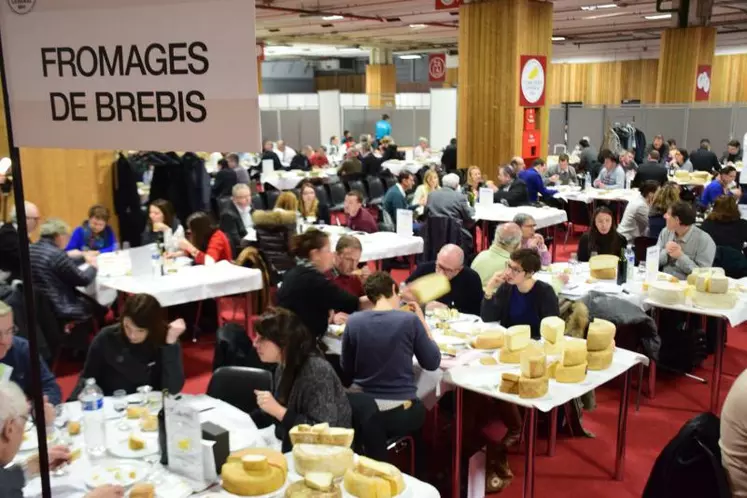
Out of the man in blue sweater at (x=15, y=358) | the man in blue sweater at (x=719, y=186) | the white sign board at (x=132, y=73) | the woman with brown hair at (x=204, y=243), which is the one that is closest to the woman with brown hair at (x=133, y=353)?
the man in blue sweater at (x=15, y=358)

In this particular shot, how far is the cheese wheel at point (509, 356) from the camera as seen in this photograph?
4.04 meters

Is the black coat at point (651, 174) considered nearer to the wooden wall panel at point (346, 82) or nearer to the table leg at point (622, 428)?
the table leg at point (622, 428)

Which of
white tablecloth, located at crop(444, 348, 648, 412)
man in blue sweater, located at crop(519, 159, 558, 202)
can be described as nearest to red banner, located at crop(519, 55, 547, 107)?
man in blue sweater, located at crop(519, 159, 558, 202)

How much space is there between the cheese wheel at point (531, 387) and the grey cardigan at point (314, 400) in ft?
2.99

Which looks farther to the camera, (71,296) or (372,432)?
(71,296)

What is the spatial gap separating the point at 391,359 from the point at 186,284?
8.23 feet

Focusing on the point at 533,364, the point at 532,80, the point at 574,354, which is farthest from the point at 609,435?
the point at 532,80

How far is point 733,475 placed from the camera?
8.73 feet

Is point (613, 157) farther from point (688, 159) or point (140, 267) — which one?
point (140, 267)

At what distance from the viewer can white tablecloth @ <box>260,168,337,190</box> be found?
42.3 feet

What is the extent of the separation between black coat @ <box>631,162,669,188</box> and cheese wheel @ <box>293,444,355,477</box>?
9099mm

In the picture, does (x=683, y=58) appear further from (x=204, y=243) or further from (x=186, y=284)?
(x=186, y=284)

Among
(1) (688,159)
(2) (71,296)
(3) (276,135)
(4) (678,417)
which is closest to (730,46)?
(1) (688,159)

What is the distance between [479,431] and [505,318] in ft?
2.30
